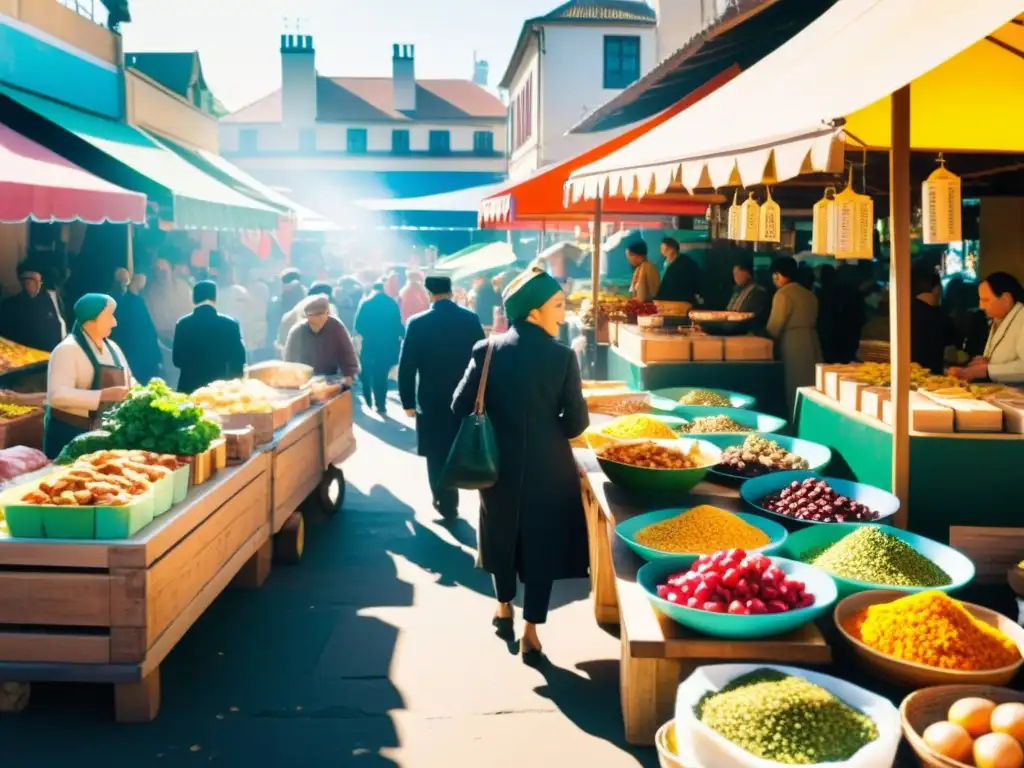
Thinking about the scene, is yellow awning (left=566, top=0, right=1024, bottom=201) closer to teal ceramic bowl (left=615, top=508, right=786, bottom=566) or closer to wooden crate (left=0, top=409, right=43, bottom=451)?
teal ceramic bowl (left=615, top=508, right=786, bottom=566)

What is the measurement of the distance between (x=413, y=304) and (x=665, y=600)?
1368cm

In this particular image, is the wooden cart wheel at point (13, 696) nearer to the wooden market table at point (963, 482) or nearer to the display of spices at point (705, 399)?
the wooden market table at point (963, 482)

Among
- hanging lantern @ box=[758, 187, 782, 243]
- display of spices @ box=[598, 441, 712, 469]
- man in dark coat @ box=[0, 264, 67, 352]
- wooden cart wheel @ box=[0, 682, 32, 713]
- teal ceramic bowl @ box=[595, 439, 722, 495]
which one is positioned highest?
hanging lantern @ box=[758, 187, 782, 243]

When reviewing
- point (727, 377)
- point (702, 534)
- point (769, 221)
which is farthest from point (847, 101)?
point (727, 377)

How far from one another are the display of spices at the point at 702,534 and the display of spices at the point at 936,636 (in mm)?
889

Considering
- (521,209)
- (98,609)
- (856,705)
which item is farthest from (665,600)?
(521,209)

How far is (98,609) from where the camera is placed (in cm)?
468

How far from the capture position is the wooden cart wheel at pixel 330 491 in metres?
8.73

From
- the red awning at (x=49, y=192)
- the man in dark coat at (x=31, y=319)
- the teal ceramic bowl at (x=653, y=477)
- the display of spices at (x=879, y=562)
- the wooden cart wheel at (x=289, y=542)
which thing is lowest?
the wooden cart wheel at (x=289, y=542)

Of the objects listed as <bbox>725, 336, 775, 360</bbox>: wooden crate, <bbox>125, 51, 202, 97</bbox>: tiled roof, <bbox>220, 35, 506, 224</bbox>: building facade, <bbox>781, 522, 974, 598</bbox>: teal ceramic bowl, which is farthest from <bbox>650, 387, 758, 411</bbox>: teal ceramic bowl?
<bbox>220, 35, 506, 224</bbox>: building facade

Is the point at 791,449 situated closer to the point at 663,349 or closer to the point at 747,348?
the point at 663,349

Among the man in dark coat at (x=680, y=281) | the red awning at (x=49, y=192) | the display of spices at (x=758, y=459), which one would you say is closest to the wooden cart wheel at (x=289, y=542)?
the display of spices at (x=758, y=459)

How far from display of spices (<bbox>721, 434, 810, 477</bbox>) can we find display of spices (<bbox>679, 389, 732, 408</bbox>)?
187cm

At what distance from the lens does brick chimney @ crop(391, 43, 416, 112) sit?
199ft
